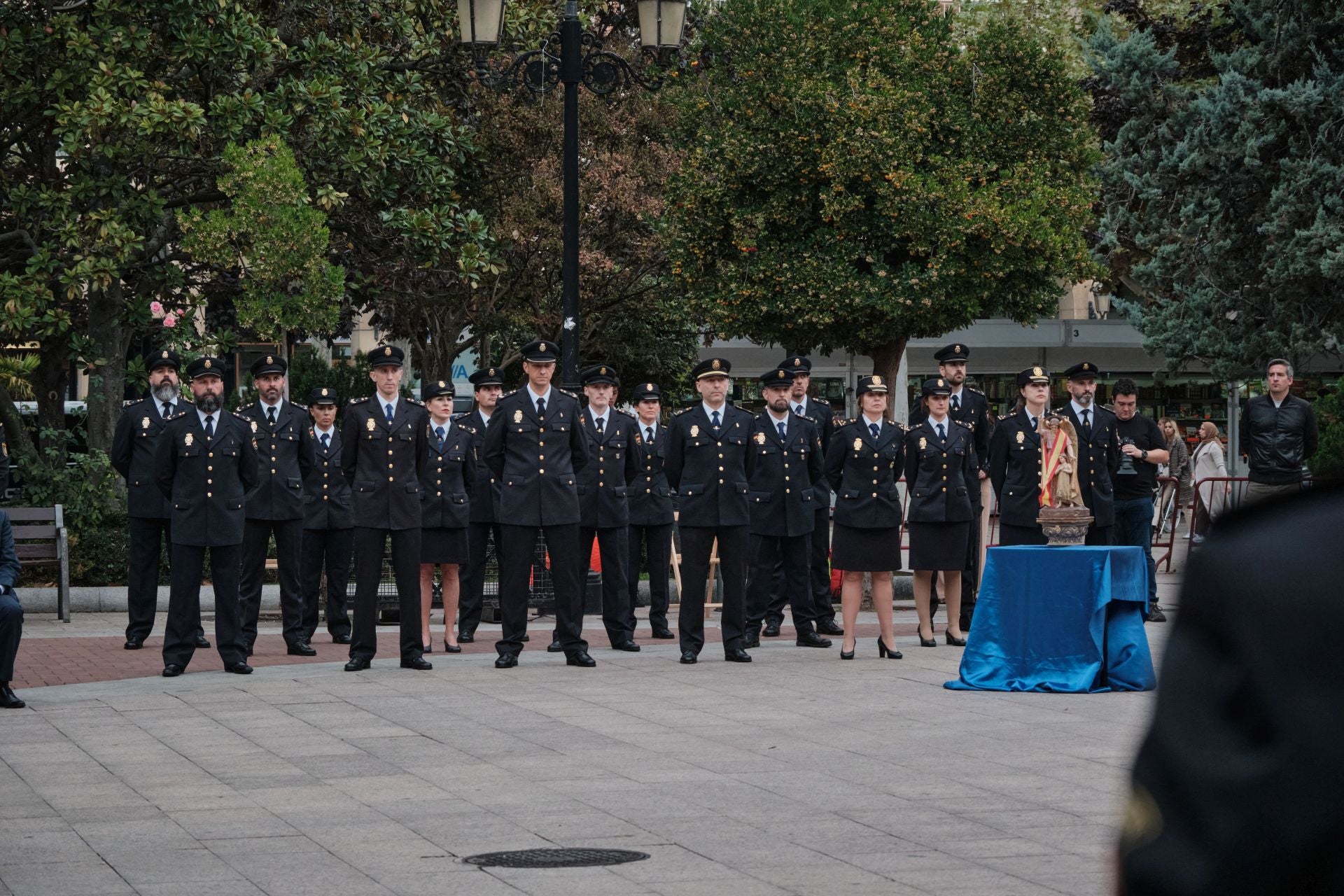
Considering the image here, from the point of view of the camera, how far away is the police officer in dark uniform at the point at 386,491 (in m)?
13.0

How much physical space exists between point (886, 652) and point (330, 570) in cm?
451

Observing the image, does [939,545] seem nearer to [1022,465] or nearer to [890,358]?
[1022,465]

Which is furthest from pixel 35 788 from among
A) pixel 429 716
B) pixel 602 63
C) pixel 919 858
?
pixel 602 63

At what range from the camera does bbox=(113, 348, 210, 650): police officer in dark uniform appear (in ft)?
47.5

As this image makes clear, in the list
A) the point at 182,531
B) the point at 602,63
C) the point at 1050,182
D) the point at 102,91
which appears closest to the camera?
the point at 182,531

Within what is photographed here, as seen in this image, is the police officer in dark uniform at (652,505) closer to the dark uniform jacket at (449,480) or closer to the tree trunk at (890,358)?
the dark uniform jacket at (449,480)

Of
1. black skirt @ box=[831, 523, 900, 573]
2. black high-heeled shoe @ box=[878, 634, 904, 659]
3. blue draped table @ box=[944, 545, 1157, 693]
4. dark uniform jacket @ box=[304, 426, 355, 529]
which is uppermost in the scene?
dark uniform jacket @ box=[304, 426, 355, 529]

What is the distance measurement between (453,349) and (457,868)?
97.1 feet

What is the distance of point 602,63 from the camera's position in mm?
17797

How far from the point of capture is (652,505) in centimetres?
1611

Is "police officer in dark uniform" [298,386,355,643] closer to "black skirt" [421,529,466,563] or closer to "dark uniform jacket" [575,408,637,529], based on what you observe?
"black skirt" [421,529,466,563]

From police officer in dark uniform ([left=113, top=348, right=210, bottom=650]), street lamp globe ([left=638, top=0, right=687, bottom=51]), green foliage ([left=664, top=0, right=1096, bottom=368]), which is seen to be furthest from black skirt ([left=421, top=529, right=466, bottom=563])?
green foliage ([left=664, top=0, right=1096, bottom=368])

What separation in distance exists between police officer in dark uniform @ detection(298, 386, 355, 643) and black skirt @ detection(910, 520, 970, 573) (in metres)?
4.35

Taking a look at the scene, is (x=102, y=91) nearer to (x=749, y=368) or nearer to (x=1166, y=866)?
(x=1166, y=866)
